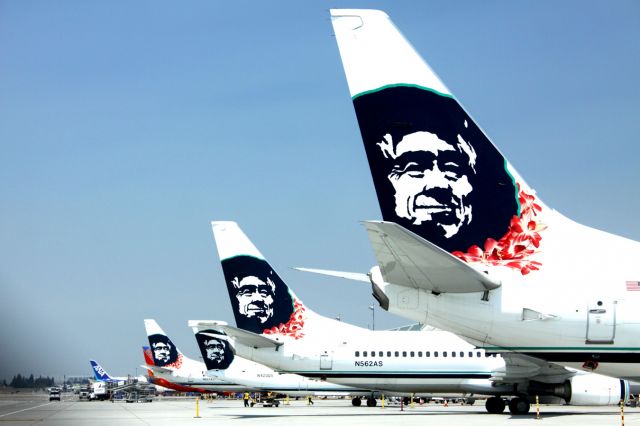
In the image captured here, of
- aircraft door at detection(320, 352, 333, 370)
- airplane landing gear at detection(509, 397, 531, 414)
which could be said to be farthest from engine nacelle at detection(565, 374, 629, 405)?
aircraft door at detection(320, 352, 333, 370)

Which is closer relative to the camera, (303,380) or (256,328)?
(256,328)

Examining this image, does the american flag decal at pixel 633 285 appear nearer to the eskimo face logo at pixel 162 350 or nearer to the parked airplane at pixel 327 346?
the parked airplane at pixel 327 346

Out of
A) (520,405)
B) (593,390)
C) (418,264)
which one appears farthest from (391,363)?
(418,264)

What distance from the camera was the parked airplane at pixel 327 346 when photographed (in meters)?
35.3

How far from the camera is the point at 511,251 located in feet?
43.5

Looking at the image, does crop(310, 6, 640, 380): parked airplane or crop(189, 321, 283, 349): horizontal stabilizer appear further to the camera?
crop(189, 321, 283, 349): horizontal stabilizer

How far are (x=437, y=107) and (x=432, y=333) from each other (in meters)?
25.8

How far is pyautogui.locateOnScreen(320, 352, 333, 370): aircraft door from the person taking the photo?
35.6m

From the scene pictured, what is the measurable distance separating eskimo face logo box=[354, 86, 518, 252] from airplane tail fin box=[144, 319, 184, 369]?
57.2 metres

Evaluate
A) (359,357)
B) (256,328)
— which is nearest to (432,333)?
(359,357)

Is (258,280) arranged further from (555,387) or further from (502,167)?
(502,167)

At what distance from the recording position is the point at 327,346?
3597 centimetres

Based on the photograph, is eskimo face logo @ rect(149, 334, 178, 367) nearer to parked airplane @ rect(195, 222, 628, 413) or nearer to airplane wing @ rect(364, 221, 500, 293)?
parked airplane @ rect(195, 222, 628, 413)

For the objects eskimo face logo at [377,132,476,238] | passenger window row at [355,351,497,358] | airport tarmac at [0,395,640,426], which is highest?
eskimo face logo at [377,132,476,238]
